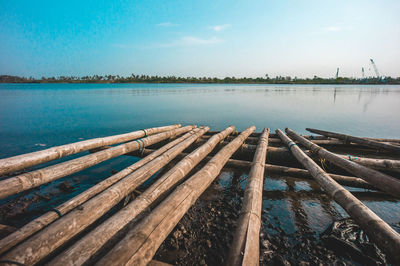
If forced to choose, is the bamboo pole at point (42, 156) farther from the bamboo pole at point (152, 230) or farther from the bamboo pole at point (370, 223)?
the bamboo pole at point (370, 223)

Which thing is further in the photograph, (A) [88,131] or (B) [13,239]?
(A) [88,131]

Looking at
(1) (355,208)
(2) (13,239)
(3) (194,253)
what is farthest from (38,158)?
(1) (355,208)

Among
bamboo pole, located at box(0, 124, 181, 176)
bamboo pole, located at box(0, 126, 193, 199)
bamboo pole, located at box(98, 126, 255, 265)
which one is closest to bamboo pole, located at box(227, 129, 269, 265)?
bamboo pole, located at box(98, 126, 255, 265)

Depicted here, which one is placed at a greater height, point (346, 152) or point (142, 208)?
point (142, 208)

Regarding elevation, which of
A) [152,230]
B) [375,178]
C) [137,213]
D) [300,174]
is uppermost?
[375,178]

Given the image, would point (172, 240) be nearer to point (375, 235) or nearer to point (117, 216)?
point (117, 216)

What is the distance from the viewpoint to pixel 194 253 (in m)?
3.37

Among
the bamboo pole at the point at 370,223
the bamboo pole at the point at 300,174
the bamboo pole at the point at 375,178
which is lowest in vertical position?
the bamboo pole at the point at 300,174

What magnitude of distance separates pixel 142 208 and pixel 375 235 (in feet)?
11.0

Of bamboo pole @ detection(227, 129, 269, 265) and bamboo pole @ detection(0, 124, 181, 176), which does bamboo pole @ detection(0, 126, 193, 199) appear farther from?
bamboo pole @ detection(227, 129, 269, 265)

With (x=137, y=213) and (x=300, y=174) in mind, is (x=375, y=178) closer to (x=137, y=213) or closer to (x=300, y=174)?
(x=300, y=174)

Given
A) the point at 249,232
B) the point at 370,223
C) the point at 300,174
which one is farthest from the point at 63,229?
the point at 300,174

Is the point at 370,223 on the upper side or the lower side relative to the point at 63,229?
upper

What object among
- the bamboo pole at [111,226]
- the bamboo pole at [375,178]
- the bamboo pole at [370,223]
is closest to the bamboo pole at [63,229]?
the bamboo pole at [111,226]
